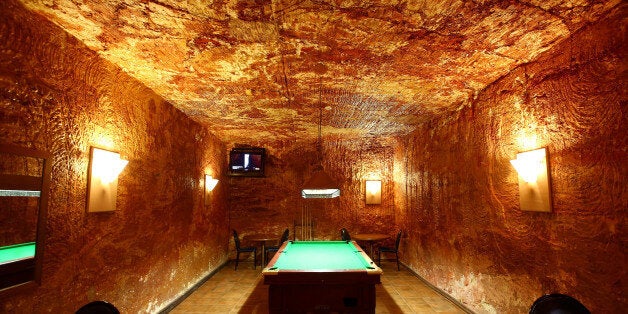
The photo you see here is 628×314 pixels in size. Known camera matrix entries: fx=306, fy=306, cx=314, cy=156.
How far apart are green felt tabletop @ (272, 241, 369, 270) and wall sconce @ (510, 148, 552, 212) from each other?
1.91 meters

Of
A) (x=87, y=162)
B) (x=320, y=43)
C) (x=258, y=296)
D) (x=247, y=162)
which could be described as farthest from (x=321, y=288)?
(x=247, y=162)

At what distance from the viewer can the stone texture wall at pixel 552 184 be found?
7.64ft

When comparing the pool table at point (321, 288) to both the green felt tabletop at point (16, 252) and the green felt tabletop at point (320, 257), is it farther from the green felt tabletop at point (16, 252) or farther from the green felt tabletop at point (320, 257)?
the green felt tabletop at point (16, 252)

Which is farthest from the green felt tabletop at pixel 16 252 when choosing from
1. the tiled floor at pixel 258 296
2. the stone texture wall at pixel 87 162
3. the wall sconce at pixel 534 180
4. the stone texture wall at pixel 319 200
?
the stone texture wall at pixel 319 200

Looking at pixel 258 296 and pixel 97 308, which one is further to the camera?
pixel 258 296

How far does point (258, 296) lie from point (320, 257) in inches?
63.0

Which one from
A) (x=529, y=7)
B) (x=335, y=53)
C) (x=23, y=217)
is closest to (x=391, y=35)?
(x=335, y=53)

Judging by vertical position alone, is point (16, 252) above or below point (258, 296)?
above

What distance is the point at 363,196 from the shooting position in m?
8.04

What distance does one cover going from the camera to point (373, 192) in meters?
7.95

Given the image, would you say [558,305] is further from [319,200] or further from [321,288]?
[319,200]

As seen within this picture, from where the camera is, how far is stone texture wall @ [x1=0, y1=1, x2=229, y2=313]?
2.29 meters

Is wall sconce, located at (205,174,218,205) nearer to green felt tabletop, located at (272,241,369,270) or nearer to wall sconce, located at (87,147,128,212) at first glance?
green felt tabletop, located at (272,241,369,270)

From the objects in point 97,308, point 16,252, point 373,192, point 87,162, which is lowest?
point 97,308
